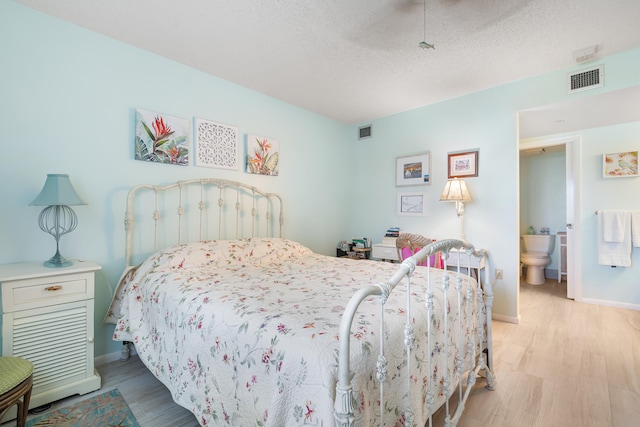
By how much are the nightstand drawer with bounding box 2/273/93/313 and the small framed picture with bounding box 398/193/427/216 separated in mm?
3199

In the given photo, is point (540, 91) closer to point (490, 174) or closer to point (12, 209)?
point (490, 174)

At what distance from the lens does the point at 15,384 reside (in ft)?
4.22

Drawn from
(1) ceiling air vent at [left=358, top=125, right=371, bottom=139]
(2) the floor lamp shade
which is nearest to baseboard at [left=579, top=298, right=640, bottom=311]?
(1) ceiling air vent at [left=358, top=125, right=371, bottom=139]

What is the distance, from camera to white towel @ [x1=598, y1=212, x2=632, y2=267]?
10.7 feet

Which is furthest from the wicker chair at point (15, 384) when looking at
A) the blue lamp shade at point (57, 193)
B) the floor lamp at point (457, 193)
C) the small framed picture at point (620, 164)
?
the small framed picture at point (620, 164)

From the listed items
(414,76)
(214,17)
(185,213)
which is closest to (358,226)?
(414,76)

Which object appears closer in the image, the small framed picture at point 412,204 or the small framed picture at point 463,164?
the small framed picture at point 463,164

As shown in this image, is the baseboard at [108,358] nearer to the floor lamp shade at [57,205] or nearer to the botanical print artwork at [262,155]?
the floor lamp shade at [57,205]

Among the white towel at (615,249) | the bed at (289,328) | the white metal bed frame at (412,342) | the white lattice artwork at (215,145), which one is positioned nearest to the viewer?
the white metal bed frame at (412,342)

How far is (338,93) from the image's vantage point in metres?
3.18

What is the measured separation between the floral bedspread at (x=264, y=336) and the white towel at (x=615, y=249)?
2.99 metres

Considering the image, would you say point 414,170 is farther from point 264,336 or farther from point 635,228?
point 264,336

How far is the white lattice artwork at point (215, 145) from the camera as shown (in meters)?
2.69

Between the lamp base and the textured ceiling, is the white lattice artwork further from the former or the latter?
the lamp base
